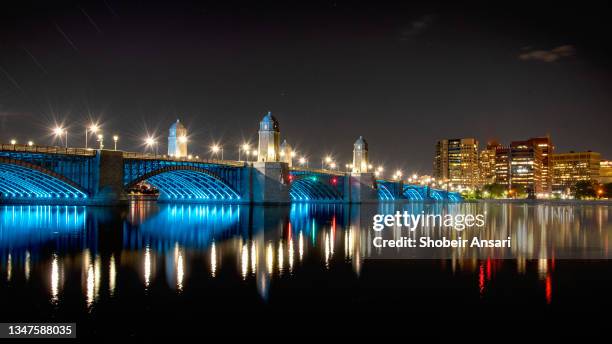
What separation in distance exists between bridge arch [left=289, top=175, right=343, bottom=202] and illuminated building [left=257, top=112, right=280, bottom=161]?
61.0ft

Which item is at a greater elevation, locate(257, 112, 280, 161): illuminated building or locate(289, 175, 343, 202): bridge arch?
locate(257, 112, 280, 161): illuminated building

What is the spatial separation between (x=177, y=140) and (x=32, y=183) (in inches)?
1041

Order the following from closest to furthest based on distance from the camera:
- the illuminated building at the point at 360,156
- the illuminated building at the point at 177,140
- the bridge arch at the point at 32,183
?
the bridge arch at the point at 32,183
the illuminated building at the point at 177,140
the illuminated building at the point at 360,156

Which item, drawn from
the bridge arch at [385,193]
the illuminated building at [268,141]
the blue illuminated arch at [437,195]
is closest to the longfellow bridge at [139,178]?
the illuminated building at [268,141]

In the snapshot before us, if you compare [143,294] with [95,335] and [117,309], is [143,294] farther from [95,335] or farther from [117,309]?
[95,335]

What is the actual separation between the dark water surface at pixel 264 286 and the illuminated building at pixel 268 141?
2223 inches

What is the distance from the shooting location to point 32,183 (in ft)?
196

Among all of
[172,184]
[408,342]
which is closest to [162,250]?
[408,342]

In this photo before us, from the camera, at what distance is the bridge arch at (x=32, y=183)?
50.2 m

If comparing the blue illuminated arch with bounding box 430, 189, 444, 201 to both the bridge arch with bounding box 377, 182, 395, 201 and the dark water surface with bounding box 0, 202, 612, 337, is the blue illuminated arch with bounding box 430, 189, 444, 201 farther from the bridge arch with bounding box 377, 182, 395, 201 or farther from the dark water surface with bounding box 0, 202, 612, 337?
the dark water surface with bounding box 0, 202, 612, 337

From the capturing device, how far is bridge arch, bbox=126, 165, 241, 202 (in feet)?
250

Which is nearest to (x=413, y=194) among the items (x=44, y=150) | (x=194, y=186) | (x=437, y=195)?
(x=437, y=195)

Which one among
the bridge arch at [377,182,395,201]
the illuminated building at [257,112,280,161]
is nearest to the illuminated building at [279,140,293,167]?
the illuminated building at [257,112,280,161]

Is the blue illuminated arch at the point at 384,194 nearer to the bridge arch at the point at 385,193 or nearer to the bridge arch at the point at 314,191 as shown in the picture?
the bridge arch at the point at 385,193
